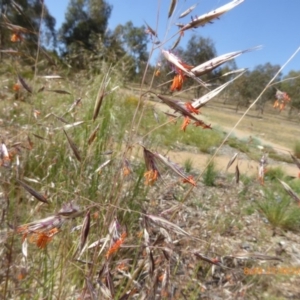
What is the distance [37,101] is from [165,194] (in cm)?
253

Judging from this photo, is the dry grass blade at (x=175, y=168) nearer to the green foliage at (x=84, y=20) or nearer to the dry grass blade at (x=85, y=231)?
the dry grass blade at (x=85, y=231)

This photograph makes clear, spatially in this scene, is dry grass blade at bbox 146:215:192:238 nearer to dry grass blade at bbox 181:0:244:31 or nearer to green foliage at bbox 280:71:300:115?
dry grass blade at bbox 181:0:244:31

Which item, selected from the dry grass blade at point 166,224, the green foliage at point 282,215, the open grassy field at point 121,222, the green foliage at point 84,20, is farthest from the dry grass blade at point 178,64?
the green foliage at point 84,20

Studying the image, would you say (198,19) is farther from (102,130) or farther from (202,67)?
(102,130)

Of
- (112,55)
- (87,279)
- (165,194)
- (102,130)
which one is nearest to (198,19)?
(87,279)

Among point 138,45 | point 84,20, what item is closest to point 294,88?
point 138,45

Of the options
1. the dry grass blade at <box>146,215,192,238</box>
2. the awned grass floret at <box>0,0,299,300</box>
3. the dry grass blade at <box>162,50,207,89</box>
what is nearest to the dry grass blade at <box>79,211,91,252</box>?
the awned grass floret at <box>0,0,299,300</box>

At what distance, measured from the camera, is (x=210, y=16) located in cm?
54

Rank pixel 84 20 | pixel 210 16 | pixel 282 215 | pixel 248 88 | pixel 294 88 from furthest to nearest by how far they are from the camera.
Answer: pixel 84 20 < pixel 248 88 < pixel 282 215 < pixel 294 88 < pixel 210 16

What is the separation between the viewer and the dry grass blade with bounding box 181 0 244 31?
0.53 metres

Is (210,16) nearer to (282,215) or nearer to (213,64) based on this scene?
(213,64)

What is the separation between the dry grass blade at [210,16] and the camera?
53cm

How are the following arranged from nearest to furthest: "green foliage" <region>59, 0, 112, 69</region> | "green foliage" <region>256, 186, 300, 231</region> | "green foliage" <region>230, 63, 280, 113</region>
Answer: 1. "green foliage" <region>230, 63, 280, 113</region>
2. "green foliage" <region>256, 186, 300, 231</region>
3. "green foliage" <region>59, 0, 112, 69</region>

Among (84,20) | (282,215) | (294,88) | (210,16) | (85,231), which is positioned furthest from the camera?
(84,20)
